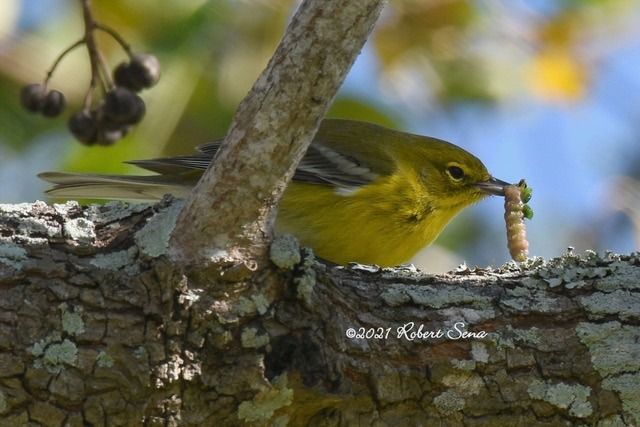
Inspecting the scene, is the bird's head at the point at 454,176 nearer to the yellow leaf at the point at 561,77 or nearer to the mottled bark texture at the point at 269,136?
the yellow leaf at the point at 561,77

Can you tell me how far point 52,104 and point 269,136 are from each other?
2113 mm

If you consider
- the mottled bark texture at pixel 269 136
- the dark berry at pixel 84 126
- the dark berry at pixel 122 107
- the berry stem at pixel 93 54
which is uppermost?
the berry stem at pixel 93 54

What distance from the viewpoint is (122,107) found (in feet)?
15.2

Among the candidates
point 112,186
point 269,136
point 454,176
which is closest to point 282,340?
point 269,136

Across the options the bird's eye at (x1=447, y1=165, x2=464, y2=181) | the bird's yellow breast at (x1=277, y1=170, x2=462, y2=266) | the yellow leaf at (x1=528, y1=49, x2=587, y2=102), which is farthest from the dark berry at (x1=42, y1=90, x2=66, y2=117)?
the yellow leaf at (x1=528, y1=49, x2=587, y2=102)

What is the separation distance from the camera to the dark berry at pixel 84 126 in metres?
4.74

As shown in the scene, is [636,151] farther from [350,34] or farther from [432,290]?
[350,34]

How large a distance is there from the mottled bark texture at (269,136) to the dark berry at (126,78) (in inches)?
62.7

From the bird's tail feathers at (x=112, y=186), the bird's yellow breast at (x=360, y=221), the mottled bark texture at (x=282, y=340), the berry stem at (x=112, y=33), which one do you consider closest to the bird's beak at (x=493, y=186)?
the bird's yellow breast at (x=360, y=221)

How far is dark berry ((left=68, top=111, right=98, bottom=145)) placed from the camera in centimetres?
474

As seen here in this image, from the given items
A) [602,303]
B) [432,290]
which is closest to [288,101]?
[432,290]

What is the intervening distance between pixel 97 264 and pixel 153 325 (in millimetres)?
334

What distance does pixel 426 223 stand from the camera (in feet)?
18.1

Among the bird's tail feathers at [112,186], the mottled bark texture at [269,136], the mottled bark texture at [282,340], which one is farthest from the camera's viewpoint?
the bird's tail feathers at [112,186]
